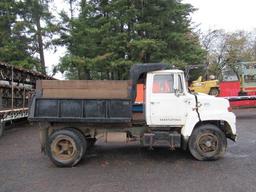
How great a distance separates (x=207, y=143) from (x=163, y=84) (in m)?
1.89

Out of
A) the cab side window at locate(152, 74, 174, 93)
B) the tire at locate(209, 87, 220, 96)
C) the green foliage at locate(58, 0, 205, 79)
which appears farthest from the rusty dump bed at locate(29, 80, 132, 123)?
the green foliage at locate(58, 0, 205, 79)

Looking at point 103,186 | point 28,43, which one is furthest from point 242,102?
point 28,43

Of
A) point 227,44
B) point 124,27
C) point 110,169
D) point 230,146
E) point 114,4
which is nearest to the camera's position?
point 110,169

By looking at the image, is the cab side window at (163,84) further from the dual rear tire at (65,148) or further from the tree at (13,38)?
the tree at (13,38)

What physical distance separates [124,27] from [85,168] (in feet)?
59.4

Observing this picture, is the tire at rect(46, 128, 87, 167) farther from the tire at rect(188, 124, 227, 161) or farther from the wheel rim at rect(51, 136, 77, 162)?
the tire at rect(188, 124, 227, 161)

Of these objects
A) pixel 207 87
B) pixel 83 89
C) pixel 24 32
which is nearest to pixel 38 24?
pixel 24 32

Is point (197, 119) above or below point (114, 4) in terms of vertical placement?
below

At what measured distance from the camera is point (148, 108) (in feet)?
26.4

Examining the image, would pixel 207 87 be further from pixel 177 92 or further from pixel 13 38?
pixel 13 38

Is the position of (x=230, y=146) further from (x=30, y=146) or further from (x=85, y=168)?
(x=30, y=146)

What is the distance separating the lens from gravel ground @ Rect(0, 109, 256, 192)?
20.2ft

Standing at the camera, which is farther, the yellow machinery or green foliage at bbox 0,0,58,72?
green foliage at bbox 0,0,58,72

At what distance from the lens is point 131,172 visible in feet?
23.6
